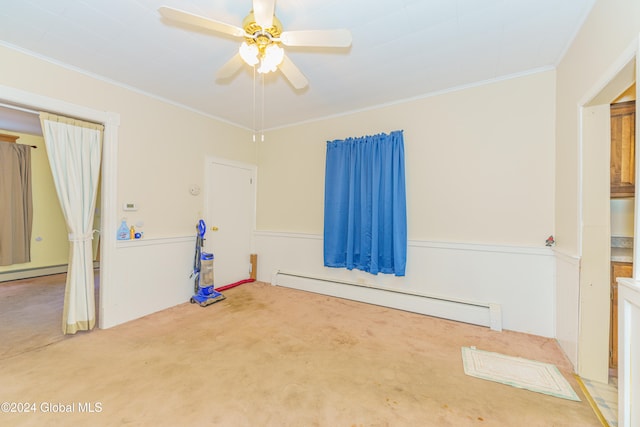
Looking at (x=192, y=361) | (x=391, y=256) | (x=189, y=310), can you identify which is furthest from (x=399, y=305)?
(x=189, y=310)

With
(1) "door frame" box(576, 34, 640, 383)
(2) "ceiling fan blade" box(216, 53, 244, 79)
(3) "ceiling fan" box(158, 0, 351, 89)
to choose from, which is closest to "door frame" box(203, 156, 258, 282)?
(2) "ceiling fan blade" box(216, 53, 244, 79)

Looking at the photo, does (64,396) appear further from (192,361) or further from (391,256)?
(391,256)

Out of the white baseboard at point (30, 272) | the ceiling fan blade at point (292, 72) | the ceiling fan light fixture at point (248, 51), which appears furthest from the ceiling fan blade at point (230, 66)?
the white baseboard at point (30, 272)

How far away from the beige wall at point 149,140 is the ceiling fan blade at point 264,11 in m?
2.18

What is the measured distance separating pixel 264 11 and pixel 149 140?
7.62 ft

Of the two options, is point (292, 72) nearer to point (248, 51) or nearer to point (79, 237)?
point (248, 51)

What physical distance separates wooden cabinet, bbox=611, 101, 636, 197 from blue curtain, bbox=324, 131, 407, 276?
1663 millimetres

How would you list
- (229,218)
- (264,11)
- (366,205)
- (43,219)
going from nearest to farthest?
(264,11)
(366,205)
(229,218)
(43,219)

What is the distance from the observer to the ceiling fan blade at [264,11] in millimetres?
1385

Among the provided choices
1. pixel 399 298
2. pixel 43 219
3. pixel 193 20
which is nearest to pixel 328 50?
pixel 193 20

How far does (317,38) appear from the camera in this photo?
160 centimetres

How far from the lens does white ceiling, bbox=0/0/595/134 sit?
5.74 feet

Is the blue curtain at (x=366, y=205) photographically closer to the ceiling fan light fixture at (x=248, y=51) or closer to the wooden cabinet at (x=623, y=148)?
the wooden cabinet at (x=623, y=148)

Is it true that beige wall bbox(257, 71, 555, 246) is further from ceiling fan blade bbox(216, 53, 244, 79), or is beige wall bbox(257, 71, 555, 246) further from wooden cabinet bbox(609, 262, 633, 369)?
ceiling fan blade bbox(216, 53, 244, 79)
